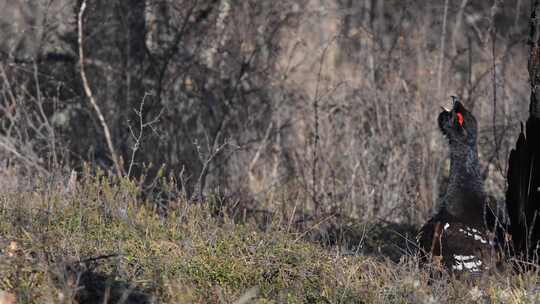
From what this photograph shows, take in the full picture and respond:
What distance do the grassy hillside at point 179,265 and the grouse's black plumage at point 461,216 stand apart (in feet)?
0.74

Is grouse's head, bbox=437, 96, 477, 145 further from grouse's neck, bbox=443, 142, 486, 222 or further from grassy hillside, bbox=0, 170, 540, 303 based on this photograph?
grassy hillside, bbox=0, 170, 540, 303

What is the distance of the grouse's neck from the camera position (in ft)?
18.7

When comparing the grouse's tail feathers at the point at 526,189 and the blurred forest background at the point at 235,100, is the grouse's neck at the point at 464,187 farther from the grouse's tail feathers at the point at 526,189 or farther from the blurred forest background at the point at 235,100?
the blurred forest background at the point at 235,100

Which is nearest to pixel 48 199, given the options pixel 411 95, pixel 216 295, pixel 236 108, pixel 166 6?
pixel 216 295

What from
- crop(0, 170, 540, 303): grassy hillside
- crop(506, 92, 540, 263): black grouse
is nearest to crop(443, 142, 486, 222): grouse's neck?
crop(506, 92, 540, 263): black grouse

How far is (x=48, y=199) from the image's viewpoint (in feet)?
19.5

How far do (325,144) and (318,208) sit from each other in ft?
6.63

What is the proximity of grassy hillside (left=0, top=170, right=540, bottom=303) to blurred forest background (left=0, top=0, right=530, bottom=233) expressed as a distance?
8.49 feet

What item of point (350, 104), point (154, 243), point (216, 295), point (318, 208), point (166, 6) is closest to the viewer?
point (216, 295)

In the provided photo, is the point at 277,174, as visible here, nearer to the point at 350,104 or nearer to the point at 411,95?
the point at 350,104

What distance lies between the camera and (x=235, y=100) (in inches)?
388

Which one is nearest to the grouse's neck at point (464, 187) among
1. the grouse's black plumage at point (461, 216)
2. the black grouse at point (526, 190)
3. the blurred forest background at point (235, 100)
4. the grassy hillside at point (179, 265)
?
the grouse's black plumage at point (461, 216)

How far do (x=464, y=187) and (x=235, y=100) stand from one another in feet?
14.9

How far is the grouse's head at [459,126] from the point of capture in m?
5.96
